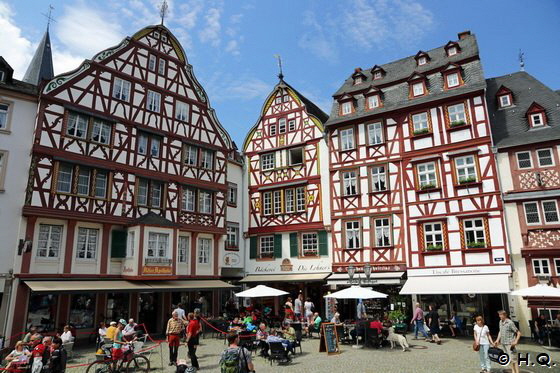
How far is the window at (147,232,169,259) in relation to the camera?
20.4m

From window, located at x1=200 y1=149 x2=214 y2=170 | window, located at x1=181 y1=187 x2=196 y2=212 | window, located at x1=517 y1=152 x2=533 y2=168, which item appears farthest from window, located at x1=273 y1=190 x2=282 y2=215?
window, located at x1=517 y1=152 x2=533 y2=168

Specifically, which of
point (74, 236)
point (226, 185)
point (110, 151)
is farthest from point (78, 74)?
point (226, 185)

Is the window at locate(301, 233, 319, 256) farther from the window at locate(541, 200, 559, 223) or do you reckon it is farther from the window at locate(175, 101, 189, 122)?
the window at locate(541, 200, 559, 223)

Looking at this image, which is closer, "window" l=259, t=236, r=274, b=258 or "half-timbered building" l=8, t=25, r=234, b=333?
"half-timbered building" l=8, t=25, r=234, b=333

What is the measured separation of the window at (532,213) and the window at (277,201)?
13.2m

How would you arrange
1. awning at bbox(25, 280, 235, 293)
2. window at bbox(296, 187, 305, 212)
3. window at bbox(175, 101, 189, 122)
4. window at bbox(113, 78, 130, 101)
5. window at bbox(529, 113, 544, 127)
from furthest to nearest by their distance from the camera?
window at bbox(296, 187, 305, 212)
window at bbox(175, 101, 189, 122)
window at bbox(113, 78, 130, 101)
window at bbox(529, 113, 544, 127)
awning at bbox(25, 280, 235, 293)

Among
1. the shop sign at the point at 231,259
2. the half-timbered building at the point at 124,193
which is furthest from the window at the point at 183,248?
the shop sign at the point at 231,259

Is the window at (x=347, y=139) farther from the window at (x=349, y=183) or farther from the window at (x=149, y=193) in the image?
the window at (x=149, y=193)

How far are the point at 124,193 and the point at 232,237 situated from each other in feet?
26.5

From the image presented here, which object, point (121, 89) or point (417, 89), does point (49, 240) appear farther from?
point (417, 89)

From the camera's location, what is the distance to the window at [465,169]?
1990 cm

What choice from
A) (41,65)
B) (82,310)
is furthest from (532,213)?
(41,65)

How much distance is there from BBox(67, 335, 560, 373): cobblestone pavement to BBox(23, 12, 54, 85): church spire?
20.8 m

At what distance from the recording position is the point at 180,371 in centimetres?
820
